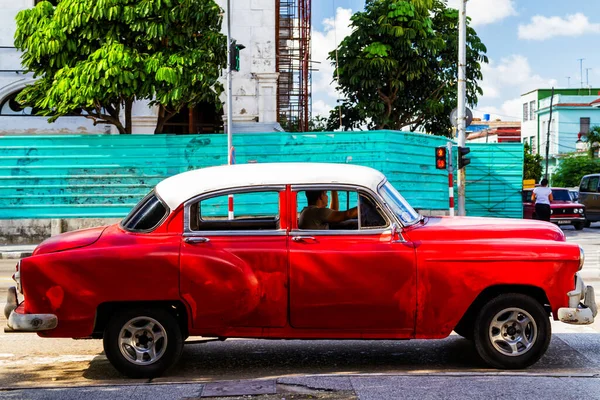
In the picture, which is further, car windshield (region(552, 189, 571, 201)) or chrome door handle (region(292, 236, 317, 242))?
car windshield (region(552, 189, 571, 201))

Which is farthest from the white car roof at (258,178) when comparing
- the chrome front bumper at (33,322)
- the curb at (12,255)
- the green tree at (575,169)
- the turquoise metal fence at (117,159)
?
the green tree at (575,169)

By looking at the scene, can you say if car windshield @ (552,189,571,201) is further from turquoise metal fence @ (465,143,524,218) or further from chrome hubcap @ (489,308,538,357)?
chrome hubcap @ (489,308,538,357)

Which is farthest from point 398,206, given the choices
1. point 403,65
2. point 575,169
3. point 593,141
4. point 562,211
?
point 593,141

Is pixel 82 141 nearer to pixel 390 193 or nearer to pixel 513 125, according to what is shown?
pixel 390 193

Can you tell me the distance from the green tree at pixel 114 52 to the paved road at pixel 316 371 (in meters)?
12.8

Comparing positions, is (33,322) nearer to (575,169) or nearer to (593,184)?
(593,184)

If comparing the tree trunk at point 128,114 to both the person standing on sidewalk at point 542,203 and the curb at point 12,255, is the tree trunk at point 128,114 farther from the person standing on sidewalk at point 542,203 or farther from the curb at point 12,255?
the person standing on sidewalk at point 542,203

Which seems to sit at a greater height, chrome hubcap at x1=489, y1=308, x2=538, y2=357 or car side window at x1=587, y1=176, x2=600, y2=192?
car side window at x1=587, y1=176, x2=600, y2=192

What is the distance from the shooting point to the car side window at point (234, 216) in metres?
6.80

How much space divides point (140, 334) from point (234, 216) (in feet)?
4.13

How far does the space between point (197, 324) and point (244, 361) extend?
2.71 feet

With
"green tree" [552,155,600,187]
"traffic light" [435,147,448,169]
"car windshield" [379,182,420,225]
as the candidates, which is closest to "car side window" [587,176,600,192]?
"traffic light" [435,147,448,169]

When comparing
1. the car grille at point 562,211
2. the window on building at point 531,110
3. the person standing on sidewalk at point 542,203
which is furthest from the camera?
the window on building at point 531,110

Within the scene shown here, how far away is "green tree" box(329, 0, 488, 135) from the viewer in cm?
3130
